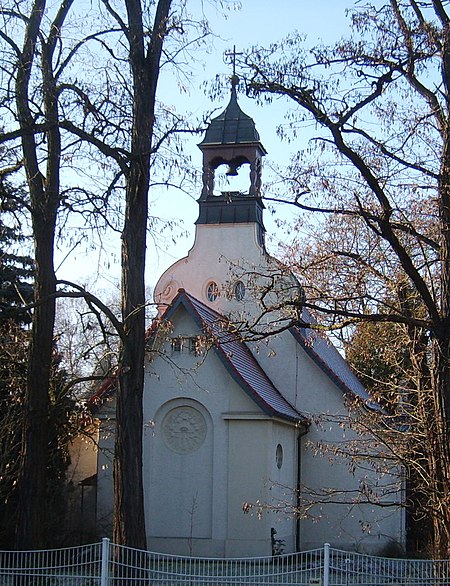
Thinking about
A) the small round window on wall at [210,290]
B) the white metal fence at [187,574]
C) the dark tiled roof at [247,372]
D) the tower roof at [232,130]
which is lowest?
the white metal fence at [187,574]

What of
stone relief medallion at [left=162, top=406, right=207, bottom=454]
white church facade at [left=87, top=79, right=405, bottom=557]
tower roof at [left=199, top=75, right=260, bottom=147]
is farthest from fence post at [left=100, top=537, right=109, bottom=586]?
tower roof at [left=199, top=75, right=260, bottom=147]

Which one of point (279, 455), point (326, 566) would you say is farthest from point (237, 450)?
point (326, 566)

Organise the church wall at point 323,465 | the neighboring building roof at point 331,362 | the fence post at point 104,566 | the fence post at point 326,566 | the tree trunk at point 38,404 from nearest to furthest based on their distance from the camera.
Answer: the fence post at point 326,566 < the fence post at point 104,566 < the tree trunk at point 38,404 < the church wall at point 323,465 < the neighboring building roof at point 331,362

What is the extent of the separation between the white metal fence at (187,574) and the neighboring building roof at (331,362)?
30.6 ft

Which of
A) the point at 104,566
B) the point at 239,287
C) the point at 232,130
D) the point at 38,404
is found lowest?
the point at 104,566

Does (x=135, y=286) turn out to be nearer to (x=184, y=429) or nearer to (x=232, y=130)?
(x=184, y=429)

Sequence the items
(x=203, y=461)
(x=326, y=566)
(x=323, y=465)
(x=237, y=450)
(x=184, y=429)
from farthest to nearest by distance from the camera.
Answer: (x=323, y=465), (x=184, y=429), (x=203, y=461), (x=237, y=450), (x=326, y=566)

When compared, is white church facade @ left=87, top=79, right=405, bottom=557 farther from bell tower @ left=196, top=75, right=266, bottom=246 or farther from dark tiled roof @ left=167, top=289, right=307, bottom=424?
bell tower @ left=196, top=75, right=266, bottom=246

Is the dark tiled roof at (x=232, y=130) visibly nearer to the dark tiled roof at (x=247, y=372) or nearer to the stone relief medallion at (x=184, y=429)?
the dark tiled roof at (x=247, y=372)

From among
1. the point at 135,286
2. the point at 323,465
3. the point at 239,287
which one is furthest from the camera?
the point at 323,465

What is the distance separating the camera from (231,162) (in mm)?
29031

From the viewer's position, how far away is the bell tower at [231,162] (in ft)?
93.2

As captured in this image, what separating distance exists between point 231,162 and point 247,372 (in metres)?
8.03

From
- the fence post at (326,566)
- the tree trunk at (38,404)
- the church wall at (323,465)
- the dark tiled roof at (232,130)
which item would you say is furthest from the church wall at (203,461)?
the fence post at (326,566)
